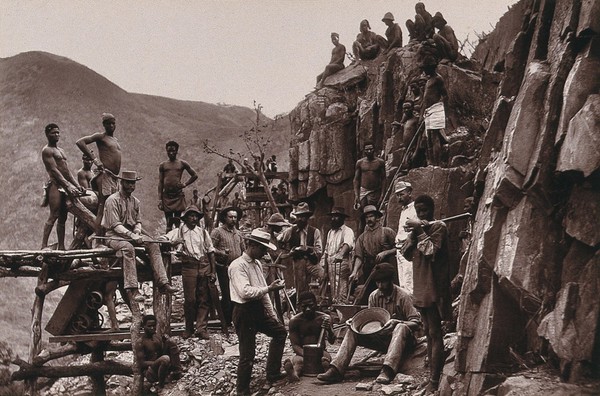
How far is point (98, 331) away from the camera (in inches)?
542

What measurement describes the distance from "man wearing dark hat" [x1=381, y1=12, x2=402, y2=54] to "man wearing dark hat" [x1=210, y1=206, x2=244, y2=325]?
11.7 m

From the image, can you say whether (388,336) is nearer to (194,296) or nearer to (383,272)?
(383,272)

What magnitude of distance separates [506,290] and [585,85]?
2.06 meters

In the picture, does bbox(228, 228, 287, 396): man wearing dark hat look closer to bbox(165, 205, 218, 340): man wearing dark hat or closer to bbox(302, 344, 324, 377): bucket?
bbox(302, 344, 324, 377): bucket

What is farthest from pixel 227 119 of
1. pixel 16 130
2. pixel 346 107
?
pixel 346 107

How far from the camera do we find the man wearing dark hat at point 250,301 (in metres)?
9.90

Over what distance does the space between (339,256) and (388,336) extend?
317 centimetres

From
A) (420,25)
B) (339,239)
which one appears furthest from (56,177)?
(420,25)

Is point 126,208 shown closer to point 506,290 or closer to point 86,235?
point 86,235

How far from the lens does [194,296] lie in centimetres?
1340

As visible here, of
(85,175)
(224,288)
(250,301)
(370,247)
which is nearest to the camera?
(250,301)

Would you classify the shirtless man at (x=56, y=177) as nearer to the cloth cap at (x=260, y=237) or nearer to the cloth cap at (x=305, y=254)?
the cloth cap at (x=305, y=254)

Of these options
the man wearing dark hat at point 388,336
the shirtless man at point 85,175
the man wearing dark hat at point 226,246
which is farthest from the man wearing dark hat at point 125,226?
the man wearing dark hat at point 388,336

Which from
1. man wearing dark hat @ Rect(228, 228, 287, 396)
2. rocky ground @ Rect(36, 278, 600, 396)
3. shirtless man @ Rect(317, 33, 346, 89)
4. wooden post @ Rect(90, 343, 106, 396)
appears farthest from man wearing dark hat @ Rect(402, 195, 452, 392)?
shirtless man @ Rect(317, 33, 346, 89)
